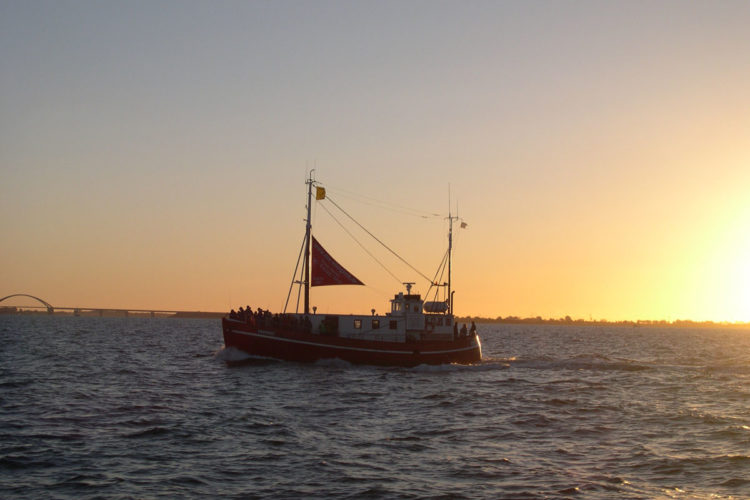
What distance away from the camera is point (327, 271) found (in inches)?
2186

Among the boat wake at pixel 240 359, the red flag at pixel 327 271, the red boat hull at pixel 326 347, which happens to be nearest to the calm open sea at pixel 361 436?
the red boat hull at pixel 326 347

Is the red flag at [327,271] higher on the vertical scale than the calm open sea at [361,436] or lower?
higher

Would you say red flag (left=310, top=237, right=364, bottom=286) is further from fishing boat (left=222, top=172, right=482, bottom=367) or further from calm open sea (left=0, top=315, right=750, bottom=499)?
calm open sea (left=0, top=315, right=750, bottom=499)

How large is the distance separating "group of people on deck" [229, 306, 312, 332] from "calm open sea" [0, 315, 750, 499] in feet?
17.9

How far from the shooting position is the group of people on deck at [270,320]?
52.3 m

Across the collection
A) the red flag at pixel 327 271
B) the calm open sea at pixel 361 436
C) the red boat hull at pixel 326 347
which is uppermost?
the red flag at pixel 327 271

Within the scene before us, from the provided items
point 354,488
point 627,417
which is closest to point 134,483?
point 354,488

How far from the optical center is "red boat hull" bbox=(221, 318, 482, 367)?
167ft

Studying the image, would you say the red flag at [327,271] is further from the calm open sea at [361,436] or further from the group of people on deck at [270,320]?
the calm open sea at [361,436]

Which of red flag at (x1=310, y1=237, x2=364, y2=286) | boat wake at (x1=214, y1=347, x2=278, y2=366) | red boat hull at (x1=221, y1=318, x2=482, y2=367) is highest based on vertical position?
red flag at (x1=310, y1=237, x2=364, y2=286)

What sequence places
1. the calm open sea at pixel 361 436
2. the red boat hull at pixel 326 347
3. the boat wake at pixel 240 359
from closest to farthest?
the calm open sea at pixel 361 436 → the red boat hull at pixel 326 347 → the boat wake at pixel 240 359

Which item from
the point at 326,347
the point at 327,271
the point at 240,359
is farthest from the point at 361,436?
the point at 327,271

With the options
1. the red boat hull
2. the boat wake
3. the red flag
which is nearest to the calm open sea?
the red boat hull

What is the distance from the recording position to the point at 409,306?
53969mm
